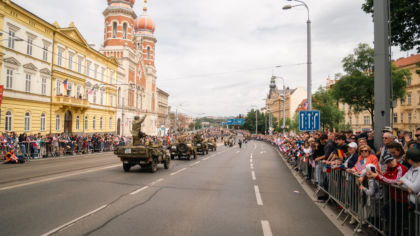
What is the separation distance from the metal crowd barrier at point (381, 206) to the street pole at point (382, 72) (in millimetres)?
1692

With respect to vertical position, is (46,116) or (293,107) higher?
(293,107)

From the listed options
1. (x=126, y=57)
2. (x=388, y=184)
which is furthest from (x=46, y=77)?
(x=388, y=184)

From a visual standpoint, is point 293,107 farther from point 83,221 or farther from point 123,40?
point 83,221

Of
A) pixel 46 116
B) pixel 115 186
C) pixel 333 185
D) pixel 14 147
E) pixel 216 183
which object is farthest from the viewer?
pixel 46 116

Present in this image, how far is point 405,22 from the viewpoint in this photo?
1456cm

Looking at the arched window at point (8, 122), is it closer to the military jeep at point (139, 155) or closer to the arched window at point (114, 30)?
the military jeep at point (139, 155)

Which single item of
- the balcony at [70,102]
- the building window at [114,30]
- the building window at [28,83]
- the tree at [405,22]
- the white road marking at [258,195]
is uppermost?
the building window at [114,30]

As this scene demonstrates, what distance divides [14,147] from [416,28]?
938 inches

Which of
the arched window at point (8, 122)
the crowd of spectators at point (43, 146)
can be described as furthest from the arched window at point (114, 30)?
the arched window at point (8, 122)

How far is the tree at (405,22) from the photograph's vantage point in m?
13.8

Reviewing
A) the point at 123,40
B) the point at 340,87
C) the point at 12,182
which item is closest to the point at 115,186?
the point at 12,182

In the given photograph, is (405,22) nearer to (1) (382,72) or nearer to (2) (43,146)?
(1) (382,72)

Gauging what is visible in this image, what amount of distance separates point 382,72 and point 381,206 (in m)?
3.76

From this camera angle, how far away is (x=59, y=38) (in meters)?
32.1
